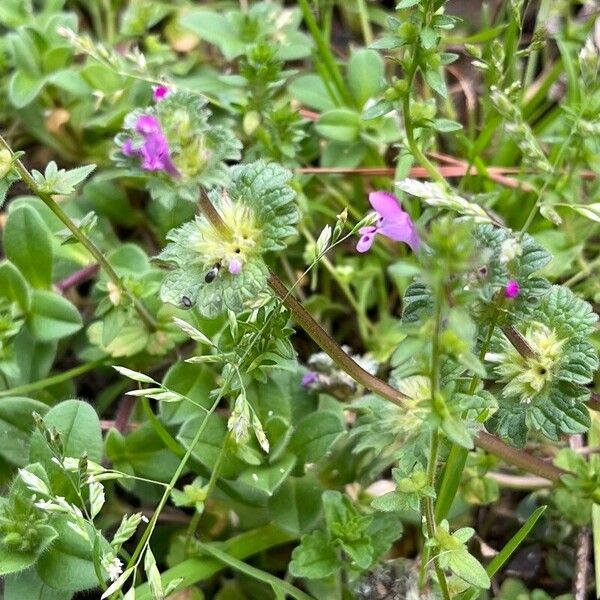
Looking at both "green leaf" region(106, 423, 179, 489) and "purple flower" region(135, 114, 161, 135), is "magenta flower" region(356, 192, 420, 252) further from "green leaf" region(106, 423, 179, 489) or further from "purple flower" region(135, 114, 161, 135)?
"green leaf" region(106, 423, 179, 489)

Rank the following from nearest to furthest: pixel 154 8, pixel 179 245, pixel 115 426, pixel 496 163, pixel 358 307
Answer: pixel 179 245 < pixel 115 426 < pixel 358 307 < pixel 496 163 < pixel 154 8

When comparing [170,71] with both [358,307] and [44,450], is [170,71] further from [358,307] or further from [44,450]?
[44,450]

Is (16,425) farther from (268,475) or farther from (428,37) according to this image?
(428,37)

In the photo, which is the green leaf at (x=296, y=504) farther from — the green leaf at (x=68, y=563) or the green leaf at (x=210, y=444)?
the green leaf at (x=68, y=563)

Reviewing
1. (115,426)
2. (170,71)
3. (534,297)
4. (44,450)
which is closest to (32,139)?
(170,71)

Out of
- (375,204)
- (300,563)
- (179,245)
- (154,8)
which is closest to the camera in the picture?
(375,204)

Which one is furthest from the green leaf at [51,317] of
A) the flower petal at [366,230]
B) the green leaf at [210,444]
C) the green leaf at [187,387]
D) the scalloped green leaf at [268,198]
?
the flower petal at [366,230]

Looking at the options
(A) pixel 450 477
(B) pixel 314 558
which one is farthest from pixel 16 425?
(A) pixel 450 477

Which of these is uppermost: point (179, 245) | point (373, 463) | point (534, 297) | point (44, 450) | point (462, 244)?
point (462, 244)

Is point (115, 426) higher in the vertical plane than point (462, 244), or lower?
lower
